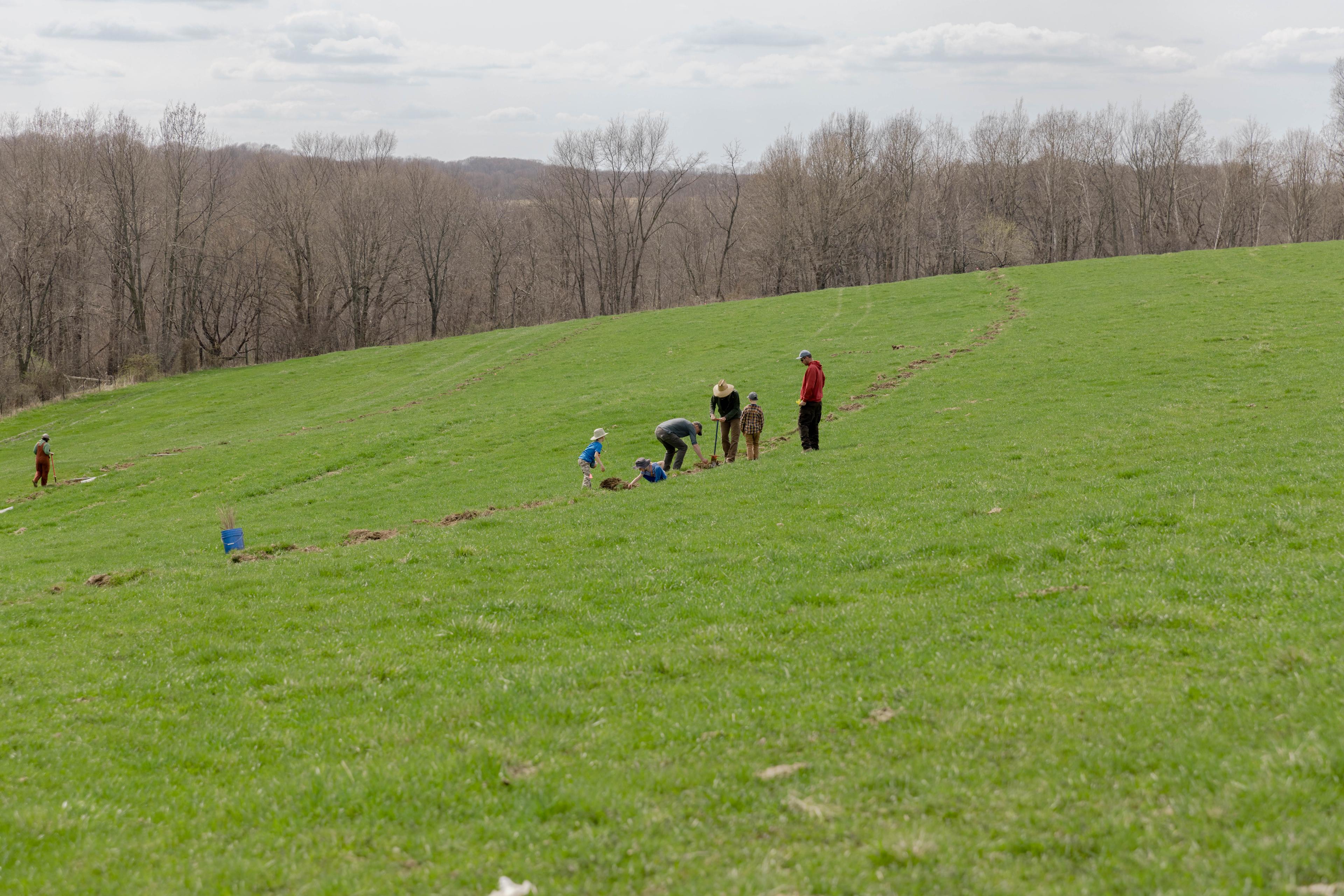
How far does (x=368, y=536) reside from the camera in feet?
65.8

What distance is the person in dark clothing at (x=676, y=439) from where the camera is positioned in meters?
24.9

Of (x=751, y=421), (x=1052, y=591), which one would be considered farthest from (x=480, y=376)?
(x=1052, y=591)

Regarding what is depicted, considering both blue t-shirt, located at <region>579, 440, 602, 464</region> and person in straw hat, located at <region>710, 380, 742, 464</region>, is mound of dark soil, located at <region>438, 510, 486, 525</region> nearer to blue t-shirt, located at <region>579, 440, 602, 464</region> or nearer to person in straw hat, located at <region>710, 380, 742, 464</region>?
blue t-shirt, located at <region>579, 440, 602, 464</region>

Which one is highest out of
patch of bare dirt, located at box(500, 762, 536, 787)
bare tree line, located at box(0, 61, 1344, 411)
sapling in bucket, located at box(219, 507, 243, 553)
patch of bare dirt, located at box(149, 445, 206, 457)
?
bare tree line, located at box(0, 61, 1344, 411)

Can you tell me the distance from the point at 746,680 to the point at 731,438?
17.6 m

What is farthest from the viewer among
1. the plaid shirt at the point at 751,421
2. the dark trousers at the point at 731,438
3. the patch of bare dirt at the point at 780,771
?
the dark trousers at the point at 731,438

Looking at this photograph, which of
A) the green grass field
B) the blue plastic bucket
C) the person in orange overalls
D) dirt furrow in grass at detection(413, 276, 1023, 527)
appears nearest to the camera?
the green grass field

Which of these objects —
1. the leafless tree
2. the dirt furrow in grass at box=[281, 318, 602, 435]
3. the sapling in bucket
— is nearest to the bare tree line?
the leafless tree

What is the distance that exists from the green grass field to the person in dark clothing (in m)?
2.86

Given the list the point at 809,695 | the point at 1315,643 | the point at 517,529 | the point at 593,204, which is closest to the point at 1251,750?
the point at 1315,643

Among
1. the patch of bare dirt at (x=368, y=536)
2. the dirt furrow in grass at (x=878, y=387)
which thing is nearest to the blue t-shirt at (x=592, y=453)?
the dirt furrow in grass at (x=878, y=387)

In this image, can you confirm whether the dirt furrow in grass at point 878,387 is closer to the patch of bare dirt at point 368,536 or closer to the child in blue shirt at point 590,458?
the child in blue shirt at point 590,458

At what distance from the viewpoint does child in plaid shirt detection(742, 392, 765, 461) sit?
25.2 metres

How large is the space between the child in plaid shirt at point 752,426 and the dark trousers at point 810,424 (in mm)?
1205
